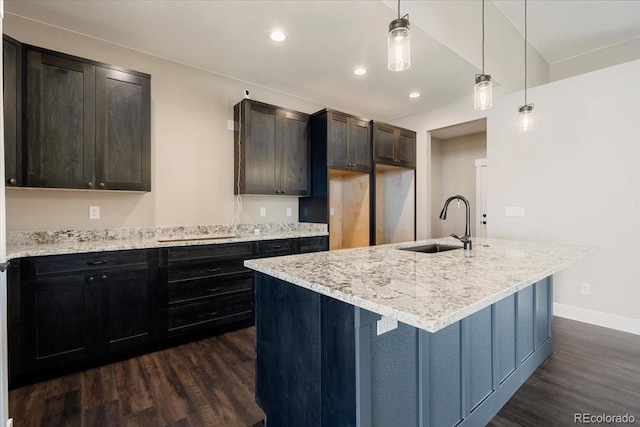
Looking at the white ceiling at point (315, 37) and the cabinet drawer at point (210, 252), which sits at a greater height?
the white ceiling at point (315, 37)

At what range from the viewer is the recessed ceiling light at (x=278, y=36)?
2.65 meters

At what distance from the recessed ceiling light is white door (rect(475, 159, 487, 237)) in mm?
4460

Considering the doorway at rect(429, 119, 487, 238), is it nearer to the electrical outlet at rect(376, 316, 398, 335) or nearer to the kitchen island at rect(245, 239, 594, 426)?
the kitchen island at rect(245, 239, 594, 426)

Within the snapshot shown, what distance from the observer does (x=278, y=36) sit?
8.82 feet

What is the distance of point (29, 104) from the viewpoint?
2.20 metres

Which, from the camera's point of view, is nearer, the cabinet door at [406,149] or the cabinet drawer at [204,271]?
the cabinet drawer at [204,271]

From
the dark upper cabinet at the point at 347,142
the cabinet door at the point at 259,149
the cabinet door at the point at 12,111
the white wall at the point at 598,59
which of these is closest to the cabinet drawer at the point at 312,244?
the cabinet door at the point at 259,149

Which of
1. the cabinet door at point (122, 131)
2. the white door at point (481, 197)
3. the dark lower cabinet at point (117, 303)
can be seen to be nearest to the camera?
the dark lower cabinet at point (117, 303)

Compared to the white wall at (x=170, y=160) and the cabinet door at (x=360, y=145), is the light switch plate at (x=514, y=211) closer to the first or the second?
the cabinet door at (x=360, y=145)

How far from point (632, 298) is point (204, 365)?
4.01m

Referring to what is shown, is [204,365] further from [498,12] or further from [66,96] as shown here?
[498,12]

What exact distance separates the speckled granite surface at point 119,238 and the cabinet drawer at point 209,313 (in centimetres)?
57

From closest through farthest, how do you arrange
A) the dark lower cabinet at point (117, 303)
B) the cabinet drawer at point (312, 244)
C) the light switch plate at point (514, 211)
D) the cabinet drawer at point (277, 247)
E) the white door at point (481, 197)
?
the dark lower cabinet at point (117, 303) < the cabinet drawer at point (277, 247) < the cabinet drawer at point (312, 244) < the light switch plate at point (514, 211) < the white door at point (481, 197)

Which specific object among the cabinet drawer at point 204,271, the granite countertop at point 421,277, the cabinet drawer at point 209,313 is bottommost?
the cabinet drawer at point 209,313
